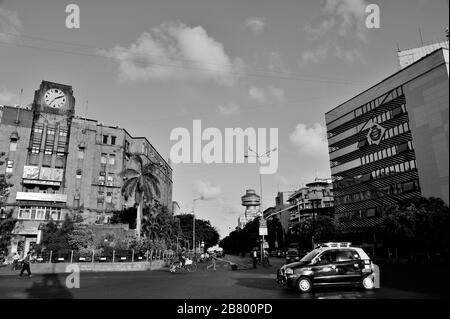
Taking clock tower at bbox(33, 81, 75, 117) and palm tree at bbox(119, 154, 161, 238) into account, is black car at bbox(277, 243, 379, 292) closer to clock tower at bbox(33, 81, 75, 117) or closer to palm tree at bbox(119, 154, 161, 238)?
palm tree at bbox(119, 154, 161, 238)

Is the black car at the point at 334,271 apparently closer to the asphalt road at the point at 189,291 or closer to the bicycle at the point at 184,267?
the asphalt road at the point at 189,291

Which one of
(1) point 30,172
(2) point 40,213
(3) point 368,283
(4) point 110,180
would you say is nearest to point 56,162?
(1) point 30,172

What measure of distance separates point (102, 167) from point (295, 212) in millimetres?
80460

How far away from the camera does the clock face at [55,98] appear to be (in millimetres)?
66125

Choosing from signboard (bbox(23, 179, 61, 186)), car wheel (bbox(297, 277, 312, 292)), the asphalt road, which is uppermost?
signboard (bbox(23, 179, 61, 186))

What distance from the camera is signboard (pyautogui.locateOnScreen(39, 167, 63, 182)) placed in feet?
203

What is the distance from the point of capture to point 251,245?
12594cm

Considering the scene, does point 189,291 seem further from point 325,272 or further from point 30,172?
point 30,172

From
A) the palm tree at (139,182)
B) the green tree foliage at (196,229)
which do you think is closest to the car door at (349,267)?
the palm tree at (139,182)

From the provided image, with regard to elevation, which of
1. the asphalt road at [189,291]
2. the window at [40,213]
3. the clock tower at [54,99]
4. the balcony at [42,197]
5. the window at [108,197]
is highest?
the clock tower at [54,99]

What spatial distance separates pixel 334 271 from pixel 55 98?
66.7 metres

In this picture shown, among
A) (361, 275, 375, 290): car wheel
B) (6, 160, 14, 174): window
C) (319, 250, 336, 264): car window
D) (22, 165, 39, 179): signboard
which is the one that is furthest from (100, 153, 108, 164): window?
(361, 275, 375, 290): car wheel
